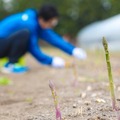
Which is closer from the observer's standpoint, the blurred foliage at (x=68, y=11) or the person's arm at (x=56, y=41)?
the person's arm at (x=56, y=41)

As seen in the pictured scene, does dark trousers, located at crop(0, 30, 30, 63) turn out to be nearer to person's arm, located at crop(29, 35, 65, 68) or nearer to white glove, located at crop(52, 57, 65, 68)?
person's arm, located at crop(29, 35, 65, 68)

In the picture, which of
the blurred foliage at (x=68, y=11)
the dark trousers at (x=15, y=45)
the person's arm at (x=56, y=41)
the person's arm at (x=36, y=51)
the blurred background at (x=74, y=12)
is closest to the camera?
the dark trousers at (x=15, y=45)

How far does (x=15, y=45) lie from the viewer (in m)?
4.53

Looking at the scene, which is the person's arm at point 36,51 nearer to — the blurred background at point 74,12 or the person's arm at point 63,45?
the person's arm at point 63,45

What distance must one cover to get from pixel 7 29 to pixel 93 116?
3.37 m

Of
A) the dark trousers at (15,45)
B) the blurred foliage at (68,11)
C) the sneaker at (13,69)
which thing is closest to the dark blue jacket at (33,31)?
the dark trousers at (15,45)

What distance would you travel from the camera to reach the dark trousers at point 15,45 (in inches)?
176

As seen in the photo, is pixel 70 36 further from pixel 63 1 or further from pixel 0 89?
pixel 0 89

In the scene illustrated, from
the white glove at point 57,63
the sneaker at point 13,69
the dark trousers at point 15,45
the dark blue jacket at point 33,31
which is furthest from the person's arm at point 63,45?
the sneaker at point 13,69

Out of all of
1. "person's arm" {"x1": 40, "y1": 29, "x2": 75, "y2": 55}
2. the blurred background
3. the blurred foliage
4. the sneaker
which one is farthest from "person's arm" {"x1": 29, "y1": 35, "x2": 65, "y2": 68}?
the blurred foliage

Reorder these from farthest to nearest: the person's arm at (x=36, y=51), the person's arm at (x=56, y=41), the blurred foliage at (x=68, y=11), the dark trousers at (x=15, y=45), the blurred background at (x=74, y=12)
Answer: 1. the blurred foliage at (x=68, y=11)
2. the blurred background at (x=74, y=12)
3. the person's arm at (x=56, y=41)
4. the person's arm at (x=36, y=51)
5. the dark trousers at (x=15, y=45)

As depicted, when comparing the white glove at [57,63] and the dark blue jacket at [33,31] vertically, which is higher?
the dark blue jacket at [33,31]

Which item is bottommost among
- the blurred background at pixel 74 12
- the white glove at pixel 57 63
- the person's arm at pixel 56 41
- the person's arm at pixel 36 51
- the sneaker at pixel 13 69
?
the sneaker at pixel 13 69

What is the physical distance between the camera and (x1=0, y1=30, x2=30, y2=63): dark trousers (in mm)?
4469
